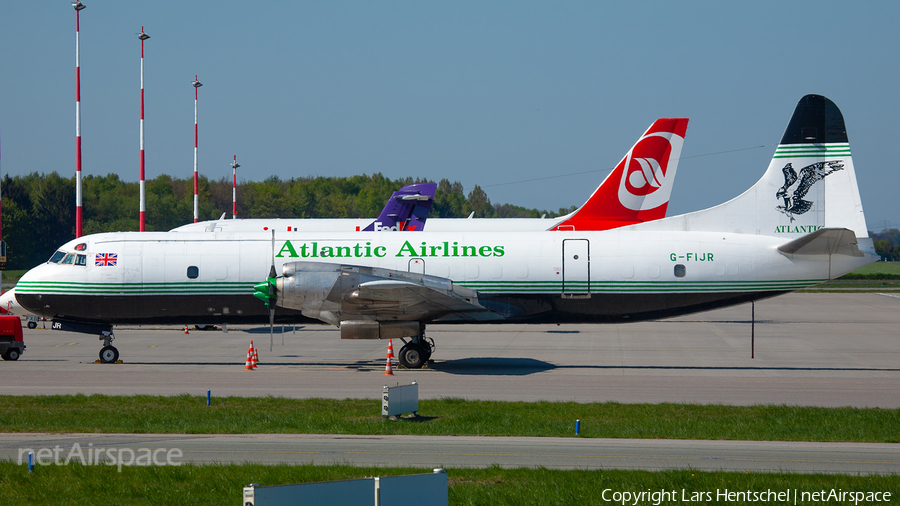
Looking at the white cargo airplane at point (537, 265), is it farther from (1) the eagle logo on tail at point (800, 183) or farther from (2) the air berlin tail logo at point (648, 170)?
(2) the air berlin tail logo at point (648, 170)

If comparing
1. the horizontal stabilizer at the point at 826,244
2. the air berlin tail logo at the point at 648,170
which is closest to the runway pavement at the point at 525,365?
the horizontal stabilizer at the point at 826,244

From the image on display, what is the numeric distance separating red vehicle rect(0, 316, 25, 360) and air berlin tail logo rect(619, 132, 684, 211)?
21657 mm

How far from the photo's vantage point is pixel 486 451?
12305 millimetres

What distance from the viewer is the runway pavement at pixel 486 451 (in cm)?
1140

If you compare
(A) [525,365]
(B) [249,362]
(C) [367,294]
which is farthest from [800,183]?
(B) [249,362]

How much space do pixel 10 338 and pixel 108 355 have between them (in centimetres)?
314

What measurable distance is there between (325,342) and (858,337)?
21969 mm

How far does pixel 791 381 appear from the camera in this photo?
20.3 m

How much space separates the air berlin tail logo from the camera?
2922 centimetres

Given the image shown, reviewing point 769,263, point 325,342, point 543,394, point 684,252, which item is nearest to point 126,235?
point 325,342

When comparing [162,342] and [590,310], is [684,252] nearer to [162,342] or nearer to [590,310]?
[590,310]

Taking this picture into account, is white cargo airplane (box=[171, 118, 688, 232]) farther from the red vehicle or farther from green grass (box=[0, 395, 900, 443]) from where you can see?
the red vehicle

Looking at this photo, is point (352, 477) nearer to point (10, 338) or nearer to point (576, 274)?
point (576, 274)

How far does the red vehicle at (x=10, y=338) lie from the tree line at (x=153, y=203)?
58790 millimetres
